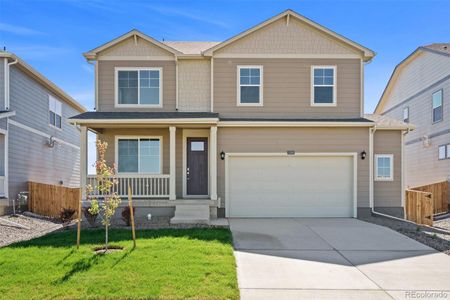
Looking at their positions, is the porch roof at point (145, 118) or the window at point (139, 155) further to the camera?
the window at point (139, 155)

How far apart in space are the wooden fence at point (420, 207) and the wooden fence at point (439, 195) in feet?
10.2

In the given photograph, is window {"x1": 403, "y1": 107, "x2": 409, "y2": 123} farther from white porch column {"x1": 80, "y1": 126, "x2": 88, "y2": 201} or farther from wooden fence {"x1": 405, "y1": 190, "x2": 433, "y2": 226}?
white porch column {"x1": 80, "y1": 126, "x2": 88, "y2": 201}

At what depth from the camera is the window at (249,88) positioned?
12906mm

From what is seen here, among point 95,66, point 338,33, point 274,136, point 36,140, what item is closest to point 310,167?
point 274,136

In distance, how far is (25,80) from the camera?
14.6 m

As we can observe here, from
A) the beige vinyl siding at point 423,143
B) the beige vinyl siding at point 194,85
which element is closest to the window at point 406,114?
the beige vinyl siding at point 423,143

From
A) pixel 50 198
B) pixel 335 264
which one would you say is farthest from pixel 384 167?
pixel 50 198

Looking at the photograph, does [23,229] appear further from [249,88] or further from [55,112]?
[249,88]

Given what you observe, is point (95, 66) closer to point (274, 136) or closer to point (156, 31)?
point (156, 31)

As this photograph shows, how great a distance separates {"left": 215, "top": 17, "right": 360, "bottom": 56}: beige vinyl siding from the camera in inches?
512

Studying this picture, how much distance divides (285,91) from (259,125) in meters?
1.75

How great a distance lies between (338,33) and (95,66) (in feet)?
29.4

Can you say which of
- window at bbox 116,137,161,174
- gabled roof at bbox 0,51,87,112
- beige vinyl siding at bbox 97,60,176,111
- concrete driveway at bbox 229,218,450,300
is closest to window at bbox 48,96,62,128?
gabled roof at bbox 0,51,87,112

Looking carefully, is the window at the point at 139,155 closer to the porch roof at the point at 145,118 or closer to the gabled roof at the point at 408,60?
the porch roof at the point at 145,118
